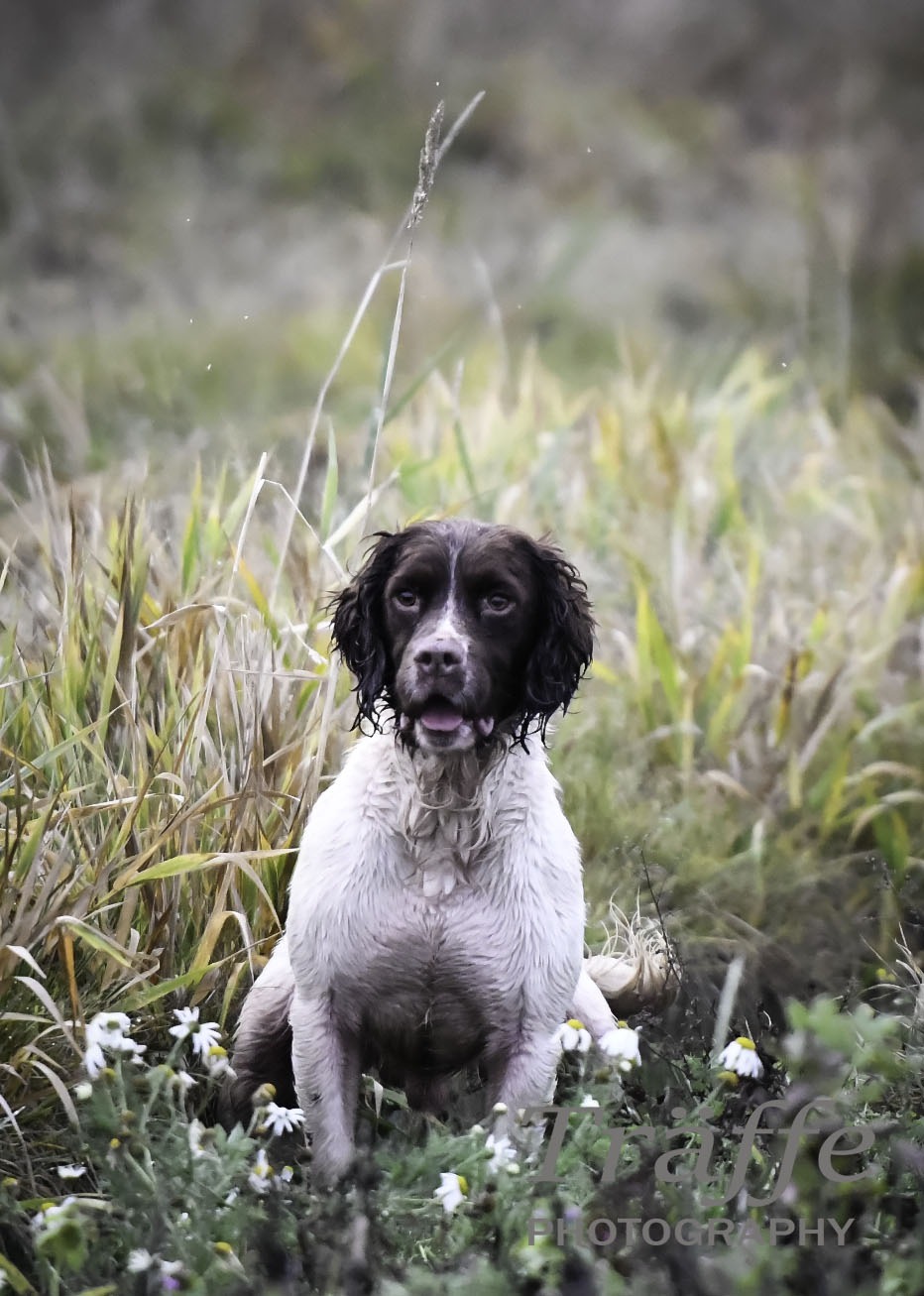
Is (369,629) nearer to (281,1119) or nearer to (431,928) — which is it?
(431,928)

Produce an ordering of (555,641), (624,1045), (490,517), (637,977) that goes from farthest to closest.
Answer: (490,517)
(637,977)
(555,641)
(624,1045)

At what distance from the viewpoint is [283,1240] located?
2.63 m

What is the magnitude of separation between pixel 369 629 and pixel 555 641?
1.27 feet

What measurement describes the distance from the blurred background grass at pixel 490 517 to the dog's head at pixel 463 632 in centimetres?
42

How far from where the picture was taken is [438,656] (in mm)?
2969

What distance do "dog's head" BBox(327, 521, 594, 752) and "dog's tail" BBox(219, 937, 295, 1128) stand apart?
1.95 feet

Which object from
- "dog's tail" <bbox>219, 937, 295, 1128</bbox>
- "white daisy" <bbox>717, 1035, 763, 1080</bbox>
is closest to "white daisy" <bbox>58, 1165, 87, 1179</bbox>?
"dog's tail" <bbox>219, 937, 295, 1128</bbox>

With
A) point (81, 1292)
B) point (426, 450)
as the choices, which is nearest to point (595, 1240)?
point (81, 1292)

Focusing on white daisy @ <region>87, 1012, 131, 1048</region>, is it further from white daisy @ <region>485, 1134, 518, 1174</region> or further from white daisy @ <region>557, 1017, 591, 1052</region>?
white daisy @ <region>557, 1017, 591, 1052</region>

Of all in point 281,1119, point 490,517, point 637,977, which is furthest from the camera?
point 490,517

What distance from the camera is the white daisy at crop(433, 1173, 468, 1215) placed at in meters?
2.54

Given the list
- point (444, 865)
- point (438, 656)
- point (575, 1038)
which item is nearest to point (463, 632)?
point (438, 656)

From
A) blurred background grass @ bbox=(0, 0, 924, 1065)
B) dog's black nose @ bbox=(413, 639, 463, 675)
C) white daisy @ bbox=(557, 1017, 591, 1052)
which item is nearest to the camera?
white daisy @ bbox=(557, 1017, 591, 1052)

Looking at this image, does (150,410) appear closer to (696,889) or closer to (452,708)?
(696,889)
